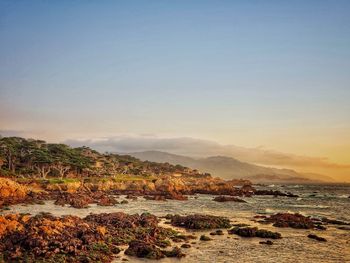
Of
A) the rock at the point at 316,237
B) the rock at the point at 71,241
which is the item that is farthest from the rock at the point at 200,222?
the rock at the point at 316,237

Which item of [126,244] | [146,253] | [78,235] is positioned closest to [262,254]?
[146,253]

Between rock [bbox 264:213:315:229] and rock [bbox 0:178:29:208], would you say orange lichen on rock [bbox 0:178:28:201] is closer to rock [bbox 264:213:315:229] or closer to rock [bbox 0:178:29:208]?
rock [bbox 0:178:29:208]

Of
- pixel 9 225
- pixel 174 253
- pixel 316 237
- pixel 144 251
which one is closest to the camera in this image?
pixel 144 251

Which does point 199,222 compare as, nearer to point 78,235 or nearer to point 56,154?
point 78,235

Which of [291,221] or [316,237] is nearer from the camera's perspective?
[316,237]

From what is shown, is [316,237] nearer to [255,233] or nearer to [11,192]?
[255,233]

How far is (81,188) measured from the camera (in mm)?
89188

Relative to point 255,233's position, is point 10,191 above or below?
below

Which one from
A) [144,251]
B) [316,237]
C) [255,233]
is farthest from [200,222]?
[144,251]

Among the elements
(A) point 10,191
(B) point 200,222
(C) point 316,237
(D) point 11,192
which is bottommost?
(D) point 11,192

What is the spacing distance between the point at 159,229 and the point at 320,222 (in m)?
26.5

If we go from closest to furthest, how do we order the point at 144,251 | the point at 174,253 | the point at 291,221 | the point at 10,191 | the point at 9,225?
the point at 144,251 → the point at 174,253 → the point at 9,225 → the point at 291,221 → the point at 10,191

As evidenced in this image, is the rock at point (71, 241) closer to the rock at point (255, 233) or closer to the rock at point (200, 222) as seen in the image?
the rock at point (200, 222)

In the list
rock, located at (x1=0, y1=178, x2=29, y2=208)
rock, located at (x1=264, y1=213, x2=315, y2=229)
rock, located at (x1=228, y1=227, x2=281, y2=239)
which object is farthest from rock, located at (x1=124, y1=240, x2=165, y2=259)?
rock, located at (x1=0, y1=178, x2=29, y2=208)
